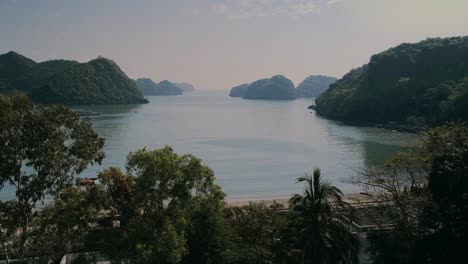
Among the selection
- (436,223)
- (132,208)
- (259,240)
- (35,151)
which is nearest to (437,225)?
(436,223)

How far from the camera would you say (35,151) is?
16078mm

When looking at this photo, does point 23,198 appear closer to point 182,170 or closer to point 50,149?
point 50,149

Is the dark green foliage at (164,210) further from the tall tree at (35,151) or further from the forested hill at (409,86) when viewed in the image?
the forested hill at (409,86)

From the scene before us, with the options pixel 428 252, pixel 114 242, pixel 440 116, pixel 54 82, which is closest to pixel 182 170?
pixel 114 242

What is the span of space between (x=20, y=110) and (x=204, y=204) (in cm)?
734

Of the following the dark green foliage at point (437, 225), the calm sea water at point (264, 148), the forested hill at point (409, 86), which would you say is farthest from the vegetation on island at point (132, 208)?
the forested hill at point (409, 86)

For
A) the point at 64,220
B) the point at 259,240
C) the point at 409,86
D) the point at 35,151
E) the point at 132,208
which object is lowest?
the point at 259,240

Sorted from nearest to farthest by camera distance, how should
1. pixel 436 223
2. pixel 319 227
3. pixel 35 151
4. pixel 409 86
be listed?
1. pixel 319 227
2. pixel 35 151
3. pixel 436 223
4. pixel 409 86

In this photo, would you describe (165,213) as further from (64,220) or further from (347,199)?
(347,199)

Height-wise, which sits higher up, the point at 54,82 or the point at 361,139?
the point at 54,82

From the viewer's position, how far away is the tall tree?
15664 mm

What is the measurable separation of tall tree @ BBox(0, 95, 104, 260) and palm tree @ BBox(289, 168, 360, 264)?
8368 millimetres

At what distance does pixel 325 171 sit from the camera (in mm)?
60156

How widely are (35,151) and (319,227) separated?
10003mm
